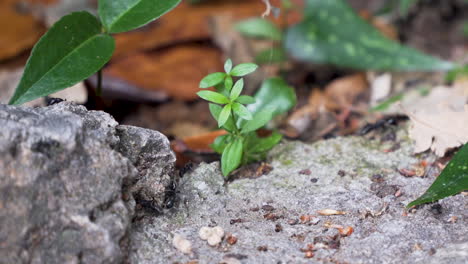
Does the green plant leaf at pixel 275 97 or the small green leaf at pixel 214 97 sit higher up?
the small green leaf at pixel 214 97

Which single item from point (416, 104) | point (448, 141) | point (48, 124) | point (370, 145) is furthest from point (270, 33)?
point (48, 124)

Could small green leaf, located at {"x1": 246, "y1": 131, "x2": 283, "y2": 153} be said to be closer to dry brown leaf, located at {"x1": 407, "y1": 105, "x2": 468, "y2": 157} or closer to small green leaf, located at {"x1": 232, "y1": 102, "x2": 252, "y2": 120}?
small green leaf, located at {"x1": 232, "y1": 102, "x2": 252, "y2": 120}

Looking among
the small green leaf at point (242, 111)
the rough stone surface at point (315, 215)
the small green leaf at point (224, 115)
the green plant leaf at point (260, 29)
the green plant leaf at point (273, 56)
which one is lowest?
the green plant leaf at point (273, 56)

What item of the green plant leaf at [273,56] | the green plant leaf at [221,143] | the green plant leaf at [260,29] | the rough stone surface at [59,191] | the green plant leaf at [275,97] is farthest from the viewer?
the green plant leaf at [273,56]

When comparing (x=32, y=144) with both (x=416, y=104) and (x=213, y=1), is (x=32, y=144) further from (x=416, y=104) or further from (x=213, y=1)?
(x=213, y=1)

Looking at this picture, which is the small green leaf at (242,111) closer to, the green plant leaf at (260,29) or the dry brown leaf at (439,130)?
the dry brown leaf at (439,130)

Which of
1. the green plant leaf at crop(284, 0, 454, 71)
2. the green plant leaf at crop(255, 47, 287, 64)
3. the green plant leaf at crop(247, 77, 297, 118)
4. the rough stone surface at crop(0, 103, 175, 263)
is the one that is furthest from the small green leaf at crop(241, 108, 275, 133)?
the green plant leaf at crop(255, 47, 287, 64)

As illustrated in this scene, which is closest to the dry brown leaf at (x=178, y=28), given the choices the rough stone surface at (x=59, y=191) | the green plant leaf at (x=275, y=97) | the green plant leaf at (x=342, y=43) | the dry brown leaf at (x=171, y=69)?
the dry brown leaf at (x=171, y=69)

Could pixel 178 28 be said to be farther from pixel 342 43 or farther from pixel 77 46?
pixel 77 46

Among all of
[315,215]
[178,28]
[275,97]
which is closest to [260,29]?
[178,28]
